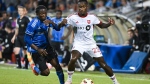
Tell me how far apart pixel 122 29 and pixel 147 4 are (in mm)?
1869

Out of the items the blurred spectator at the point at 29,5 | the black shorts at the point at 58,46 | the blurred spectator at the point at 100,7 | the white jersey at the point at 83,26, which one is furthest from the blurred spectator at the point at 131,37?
the blurred spectator at the point at 29,5

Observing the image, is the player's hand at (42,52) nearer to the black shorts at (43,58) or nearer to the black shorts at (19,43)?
the black shorts at (43,58)

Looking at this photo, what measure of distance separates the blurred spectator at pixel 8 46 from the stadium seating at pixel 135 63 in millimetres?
7482

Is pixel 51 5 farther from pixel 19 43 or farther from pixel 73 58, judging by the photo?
pixel 73 58

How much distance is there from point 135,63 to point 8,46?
8.34 metres

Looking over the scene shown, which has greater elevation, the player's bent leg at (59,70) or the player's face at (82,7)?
the player's face at (82,7)

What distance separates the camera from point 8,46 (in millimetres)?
26703

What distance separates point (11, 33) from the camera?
26453 mm

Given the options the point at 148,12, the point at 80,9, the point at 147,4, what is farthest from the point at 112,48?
the point at 80,9

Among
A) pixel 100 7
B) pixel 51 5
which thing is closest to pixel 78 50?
pixel 100 7

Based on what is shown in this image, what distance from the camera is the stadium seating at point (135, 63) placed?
2056 centimetres

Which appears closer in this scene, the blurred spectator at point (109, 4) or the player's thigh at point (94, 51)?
the player's thigh at point (94, 51)

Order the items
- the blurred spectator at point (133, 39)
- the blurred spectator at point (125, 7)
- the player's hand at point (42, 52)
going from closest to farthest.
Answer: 1. the player's hand at point (42, 52)
2. the blurred spectator at point (133, 39)
3. the blurred spectator at point (125, 7)

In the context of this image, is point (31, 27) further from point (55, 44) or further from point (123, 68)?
point (55, 44)
